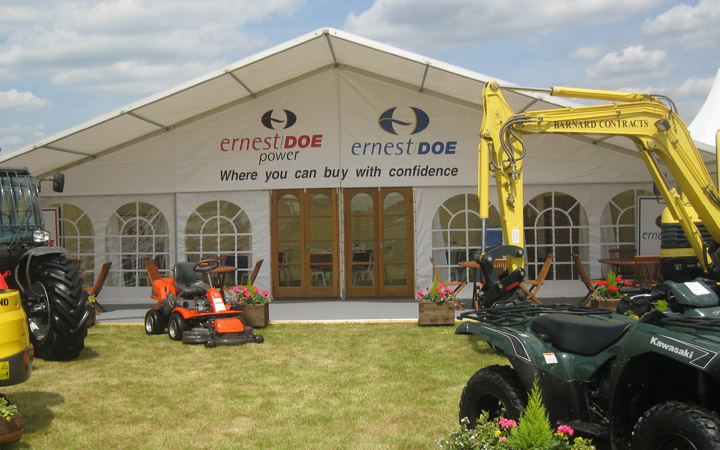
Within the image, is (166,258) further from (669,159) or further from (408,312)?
(669,159)

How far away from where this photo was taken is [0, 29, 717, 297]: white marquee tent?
11375mm

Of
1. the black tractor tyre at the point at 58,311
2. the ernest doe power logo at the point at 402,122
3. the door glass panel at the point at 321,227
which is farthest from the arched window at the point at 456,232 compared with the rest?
the black tractor tyre at the point at 58,311

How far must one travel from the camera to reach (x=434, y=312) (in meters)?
8.98

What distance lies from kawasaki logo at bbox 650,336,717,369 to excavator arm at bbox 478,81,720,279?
382 centimetres

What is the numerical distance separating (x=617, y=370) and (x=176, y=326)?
6.12m

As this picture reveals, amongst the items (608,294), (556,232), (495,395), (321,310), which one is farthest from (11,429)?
(556,232)

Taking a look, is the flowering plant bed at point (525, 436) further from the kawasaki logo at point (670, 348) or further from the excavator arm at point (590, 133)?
the excavator arm at point (590, 133)

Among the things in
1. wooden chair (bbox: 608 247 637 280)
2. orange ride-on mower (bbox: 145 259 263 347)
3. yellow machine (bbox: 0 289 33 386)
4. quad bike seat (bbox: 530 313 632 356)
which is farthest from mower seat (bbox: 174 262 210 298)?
wooden chair (bbox: 608 247 637 280)

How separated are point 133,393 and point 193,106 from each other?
20.6 ft

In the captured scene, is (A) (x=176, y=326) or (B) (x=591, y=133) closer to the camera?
(B) (x=591, y=133)

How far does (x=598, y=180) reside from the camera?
449 inches

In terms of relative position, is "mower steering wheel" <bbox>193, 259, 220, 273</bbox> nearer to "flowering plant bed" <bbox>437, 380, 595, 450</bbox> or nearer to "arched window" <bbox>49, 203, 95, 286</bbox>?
"arched window" <bbox>49, 203, 95, 286</bbox>

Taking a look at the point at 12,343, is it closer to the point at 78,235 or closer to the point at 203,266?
the point at 203,266

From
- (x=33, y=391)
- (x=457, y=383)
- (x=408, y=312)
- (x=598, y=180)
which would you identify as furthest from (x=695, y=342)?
(x=598, y=180)
